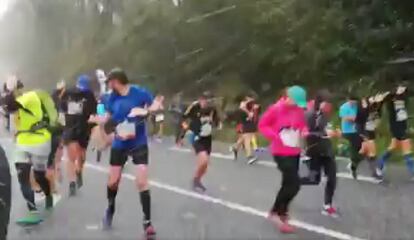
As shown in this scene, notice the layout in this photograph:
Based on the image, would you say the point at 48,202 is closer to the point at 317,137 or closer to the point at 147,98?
the point at 147,98

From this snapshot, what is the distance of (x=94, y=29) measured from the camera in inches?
2237

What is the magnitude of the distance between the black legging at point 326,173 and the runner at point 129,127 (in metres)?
2.35

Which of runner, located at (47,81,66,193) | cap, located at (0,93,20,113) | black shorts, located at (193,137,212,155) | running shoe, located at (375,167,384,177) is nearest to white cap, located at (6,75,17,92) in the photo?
cap, located at (0,93,20,113)

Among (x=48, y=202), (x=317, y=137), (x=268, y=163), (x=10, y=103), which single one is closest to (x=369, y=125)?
(x=268, y=163)

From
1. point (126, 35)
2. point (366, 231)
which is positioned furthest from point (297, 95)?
point (126, 35)

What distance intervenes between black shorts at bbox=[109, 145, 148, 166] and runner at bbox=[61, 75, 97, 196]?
3206 millimetres

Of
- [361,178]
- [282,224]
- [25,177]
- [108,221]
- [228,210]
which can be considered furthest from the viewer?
[361,178]

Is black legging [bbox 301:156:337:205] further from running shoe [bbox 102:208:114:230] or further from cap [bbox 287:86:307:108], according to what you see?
running shoe [bbox 102:208:114:230]

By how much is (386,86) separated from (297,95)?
15.4 meters

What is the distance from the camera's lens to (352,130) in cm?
1441

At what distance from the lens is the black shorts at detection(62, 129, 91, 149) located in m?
12.5

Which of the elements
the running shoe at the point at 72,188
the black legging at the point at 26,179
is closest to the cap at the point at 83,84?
the running shoe at the point at 72,188

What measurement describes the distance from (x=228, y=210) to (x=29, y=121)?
2.72m

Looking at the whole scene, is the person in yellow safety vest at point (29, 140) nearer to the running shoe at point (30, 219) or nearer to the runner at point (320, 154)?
the running shoe at point (30, 219)
